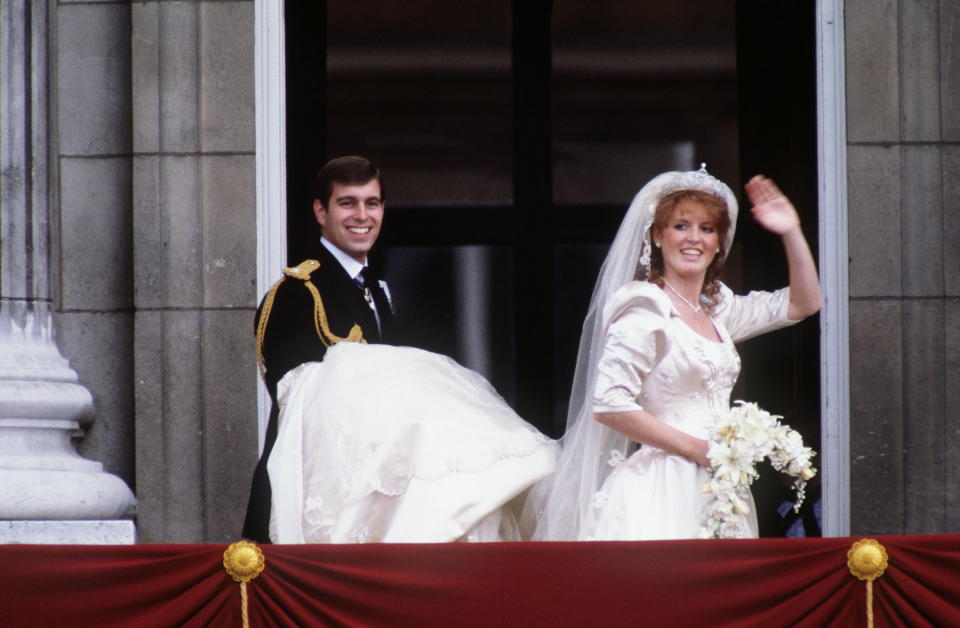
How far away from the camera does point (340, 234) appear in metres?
6.62

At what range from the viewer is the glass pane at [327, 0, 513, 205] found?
880cm

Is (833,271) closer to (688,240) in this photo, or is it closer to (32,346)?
(688,240)

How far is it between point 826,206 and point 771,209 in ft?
A: 6.53

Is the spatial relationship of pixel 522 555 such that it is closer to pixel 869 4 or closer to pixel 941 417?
pixel 941 417

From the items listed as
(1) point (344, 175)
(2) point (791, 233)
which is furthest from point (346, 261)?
(2) point (791, 233)

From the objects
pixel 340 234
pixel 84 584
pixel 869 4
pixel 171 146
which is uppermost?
pixel 869 4

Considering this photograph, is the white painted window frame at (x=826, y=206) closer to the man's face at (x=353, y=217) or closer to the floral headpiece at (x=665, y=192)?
the man's face at (x=353, y=217)

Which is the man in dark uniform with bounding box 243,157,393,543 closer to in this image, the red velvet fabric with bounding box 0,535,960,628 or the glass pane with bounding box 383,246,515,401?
the red velvet fabric with bounding box 0,535,960,628

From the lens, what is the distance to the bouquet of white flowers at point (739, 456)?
18.9ft

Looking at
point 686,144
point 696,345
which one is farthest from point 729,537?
point 686,144

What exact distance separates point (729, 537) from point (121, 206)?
3.91m

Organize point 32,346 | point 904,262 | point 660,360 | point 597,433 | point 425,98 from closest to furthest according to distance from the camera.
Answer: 1. point 660,360
2. point 597,433
3. point 32,346
4. point 904,262
5. point 425,98

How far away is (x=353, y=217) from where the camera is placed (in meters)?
6.62

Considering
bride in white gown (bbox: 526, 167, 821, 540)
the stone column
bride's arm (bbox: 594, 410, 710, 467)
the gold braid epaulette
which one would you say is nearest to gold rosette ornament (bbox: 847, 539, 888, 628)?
bride in white gown (bbox: 526, 167, 821, 540)
